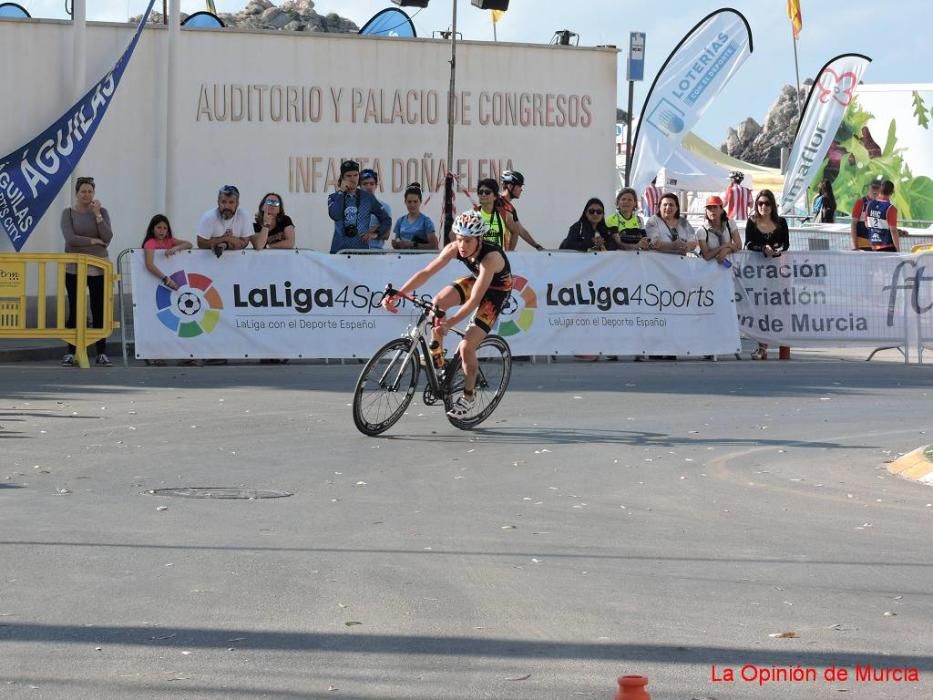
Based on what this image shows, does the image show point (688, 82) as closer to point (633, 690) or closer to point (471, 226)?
point (471, 226)

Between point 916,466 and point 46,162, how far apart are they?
14406mm

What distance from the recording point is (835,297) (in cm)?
2127

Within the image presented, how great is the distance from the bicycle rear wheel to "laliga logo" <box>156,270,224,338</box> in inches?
214

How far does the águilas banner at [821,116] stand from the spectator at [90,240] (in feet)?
74.8

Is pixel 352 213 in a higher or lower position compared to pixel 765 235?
higher

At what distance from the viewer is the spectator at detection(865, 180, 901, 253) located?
78.6 ft

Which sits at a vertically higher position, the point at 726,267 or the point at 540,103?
the point at 540,103

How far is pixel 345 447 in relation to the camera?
12594 mm

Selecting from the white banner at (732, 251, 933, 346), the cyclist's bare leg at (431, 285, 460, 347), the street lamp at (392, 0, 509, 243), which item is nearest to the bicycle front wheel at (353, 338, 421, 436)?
the cyclist's bare leg at (431, 285, 460, 347)

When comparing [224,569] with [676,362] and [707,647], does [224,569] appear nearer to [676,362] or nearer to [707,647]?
[707,647]

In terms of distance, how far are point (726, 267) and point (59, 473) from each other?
450 inches

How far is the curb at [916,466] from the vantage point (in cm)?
1141

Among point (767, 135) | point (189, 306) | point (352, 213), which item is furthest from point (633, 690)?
point (767, 135)

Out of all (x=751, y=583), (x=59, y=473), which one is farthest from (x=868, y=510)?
(x=59, y=473)
